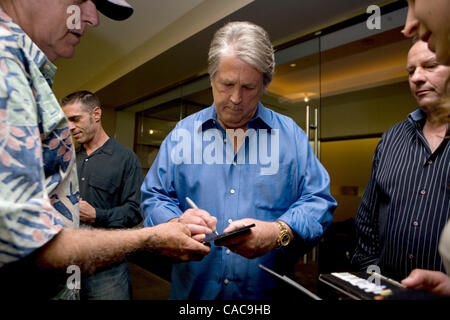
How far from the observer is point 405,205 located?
4.00 feet

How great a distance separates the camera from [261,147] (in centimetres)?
120

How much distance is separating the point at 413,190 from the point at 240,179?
0.75 m

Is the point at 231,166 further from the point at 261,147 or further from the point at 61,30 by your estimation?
the point at 61,30

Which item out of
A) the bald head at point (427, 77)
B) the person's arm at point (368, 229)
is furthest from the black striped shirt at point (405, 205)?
the bald head at point (427, 77)

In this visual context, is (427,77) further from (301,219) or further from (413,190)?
(301,219)

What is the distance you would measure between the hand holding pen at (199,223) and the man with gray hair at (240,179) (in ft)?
0.45

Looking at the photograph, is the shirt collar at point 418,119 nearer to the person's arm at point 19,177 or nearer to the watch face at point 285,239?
the watch face at point 285,239

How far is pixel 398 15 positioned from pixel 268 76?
5.97 ft

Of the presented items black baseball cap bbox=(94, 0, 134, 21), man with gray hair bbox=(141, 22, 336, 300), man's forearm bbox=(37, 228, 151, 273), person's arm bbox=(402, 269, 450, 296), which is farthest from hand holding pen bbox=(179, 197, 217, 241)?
black baseball cap bbox=(94, 0, 134, 21)

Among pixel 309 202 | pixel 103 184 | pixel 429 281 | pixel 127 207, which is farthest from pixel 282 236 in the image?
pixel 103 184

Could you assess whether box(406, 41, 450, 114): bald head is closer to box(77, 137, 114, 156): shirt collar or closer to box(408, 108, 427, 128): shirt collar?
box(408, 108, 427, 128): shirt collar

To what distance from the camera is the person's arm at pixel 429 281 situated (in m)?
0.62

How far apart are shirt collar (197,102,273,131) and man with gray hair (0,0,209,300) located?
567 millimetres

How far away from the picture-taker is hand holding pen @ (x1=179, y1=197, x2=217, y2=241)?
884 mm
